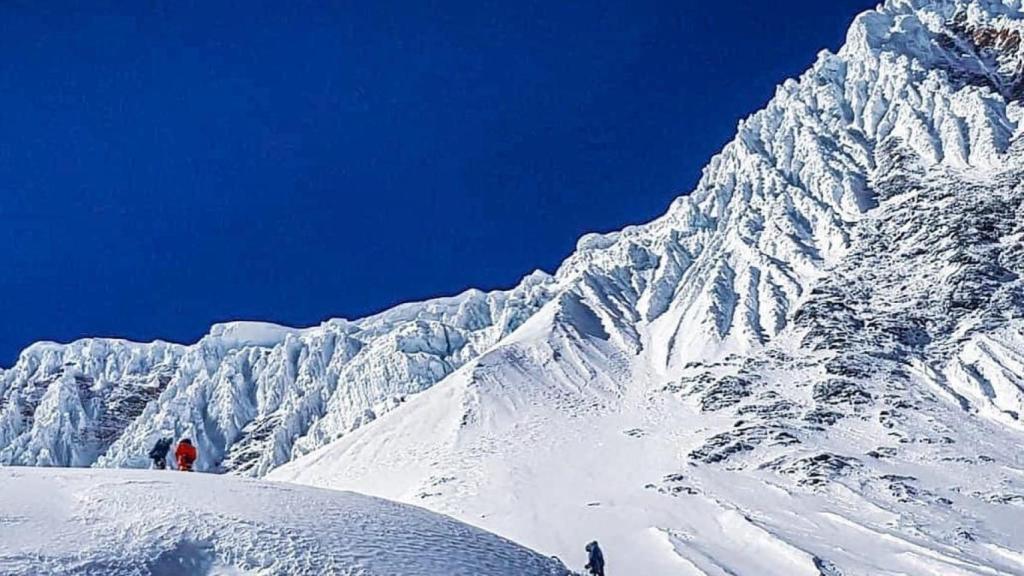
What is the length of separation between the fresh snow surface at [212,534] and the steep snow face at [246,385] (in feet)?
296

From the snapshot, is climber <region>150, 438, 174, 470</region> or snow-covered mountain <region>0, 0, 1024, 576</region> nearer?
climber <region>150, 438, 174, 470</region>

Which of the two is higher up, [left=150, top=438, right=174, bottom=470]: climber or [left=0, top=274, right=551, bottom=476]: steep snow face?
[left=0, top=274, right=551, bottom=476]: steep snow face

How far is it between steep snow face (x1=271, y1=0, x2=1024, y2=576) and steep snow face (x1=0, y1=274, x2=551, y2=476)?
1512cm

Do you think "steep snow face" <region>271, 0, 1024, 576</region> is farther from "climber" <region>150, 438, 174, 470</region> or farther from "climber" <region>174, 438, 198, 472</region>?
"climber" <region>174, 438, 198, 472</region>

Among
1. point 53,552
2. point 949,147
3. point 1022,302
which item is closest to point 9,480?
point 53,552

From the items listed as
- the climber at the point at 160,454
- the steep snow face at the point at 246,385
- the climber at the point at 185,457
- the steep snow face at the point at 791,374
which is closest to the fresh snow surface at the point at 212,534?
the climber at the point at 185,457

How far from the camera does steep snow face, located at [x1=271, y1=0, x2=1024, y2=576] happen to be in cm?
5059

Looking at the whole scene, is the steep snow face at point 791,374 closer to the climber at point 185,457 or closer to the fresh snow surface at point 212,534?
the climber at point 185,457

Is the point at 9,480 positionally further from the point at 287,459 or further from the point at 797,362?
the point at 287,459

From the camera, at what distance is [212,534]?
1426 cm

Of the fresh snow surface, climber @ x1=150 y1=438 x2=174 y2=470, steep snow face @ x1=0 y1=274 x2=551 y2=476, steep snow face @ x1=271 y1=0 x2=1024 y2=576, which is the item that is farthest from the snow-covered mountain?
the fresh snow surface

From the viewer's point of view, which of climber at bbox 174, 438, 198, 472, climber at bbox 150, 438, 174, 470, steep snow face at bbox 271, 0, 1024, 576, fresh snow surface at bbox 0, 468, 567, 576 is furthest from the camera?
steep snow face at bbox 271, 0, 1024, 576

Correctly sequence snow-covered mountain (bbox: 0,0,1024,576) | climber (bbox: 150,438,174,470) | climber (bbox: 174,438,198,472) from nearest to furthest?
climber (bbox: 174,438,198,472) → climber (bbox: 150,438,174,470) → snow-covered mountain (bbox: 0,0,1024,576)

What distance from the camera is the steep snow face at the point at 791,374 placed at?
5059 centimetres
